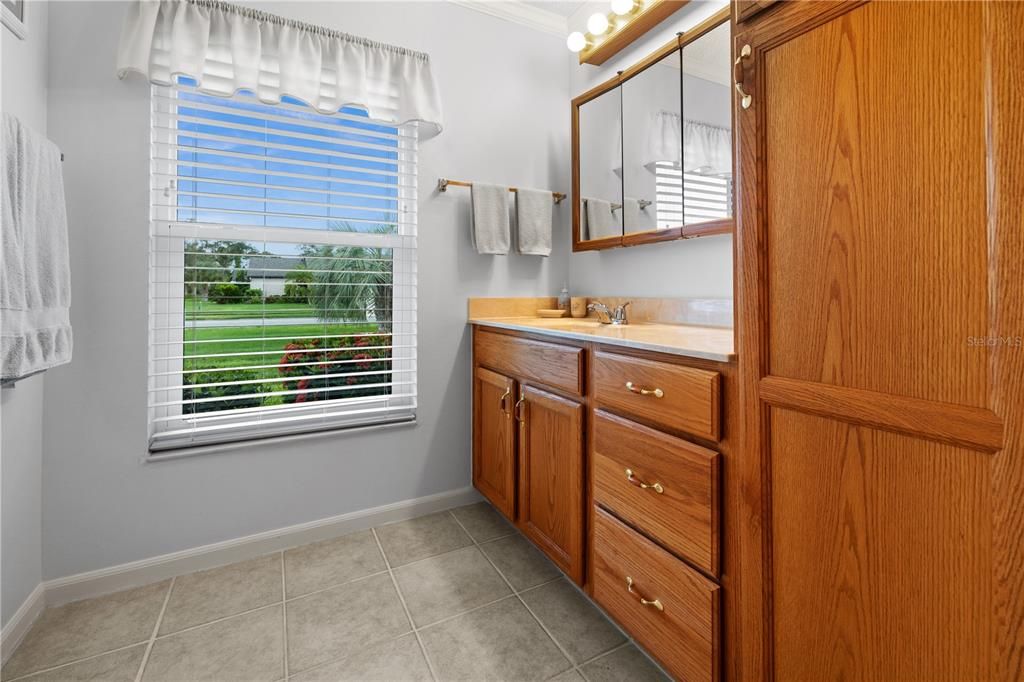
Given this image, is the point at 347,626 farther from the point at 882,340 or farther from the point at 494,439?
the point at 882,340

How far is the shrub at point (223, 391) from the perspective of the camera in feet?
5.90

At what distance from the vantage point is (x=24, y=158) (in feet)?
4.05

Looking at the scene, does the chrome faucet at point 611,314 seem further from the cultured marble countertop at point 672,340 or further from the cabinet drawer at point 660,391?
the cabinet drawer at point 660,391

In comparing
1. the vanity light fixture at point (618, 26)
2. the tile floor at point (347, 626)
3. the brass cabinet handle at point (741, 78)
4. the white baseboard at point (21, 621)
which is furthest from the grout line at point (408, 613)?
the vanity light fixture at point (618, 26)

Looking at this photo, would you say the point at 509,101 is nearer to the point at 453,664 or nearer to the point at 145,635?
the point at 453,664

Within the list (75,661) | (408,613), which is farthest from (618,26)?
(75,661)

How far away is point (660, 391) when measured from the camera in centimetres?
113

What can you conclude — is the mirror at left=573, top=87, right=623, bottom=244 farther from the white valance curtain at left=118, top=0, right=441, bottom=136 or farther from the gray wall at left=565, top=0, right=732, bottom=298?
the white valance curtain at left=118, top=0, right=441, bottom=136

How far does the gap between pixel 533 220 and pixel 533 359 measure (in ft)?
2.90

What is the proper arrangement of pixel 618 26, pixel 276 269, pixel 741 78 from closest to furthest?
1. pixel 741 78
2. pixel 276 269
3. pixel 618 26

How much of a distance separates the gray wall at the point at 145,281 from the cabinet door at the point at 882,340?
58.8 inches

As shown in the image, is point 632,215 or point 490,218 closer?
point 632,215

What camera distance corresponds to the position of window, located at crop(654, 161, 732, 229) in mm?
1649

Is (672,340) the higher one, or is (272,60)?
(272,60)
